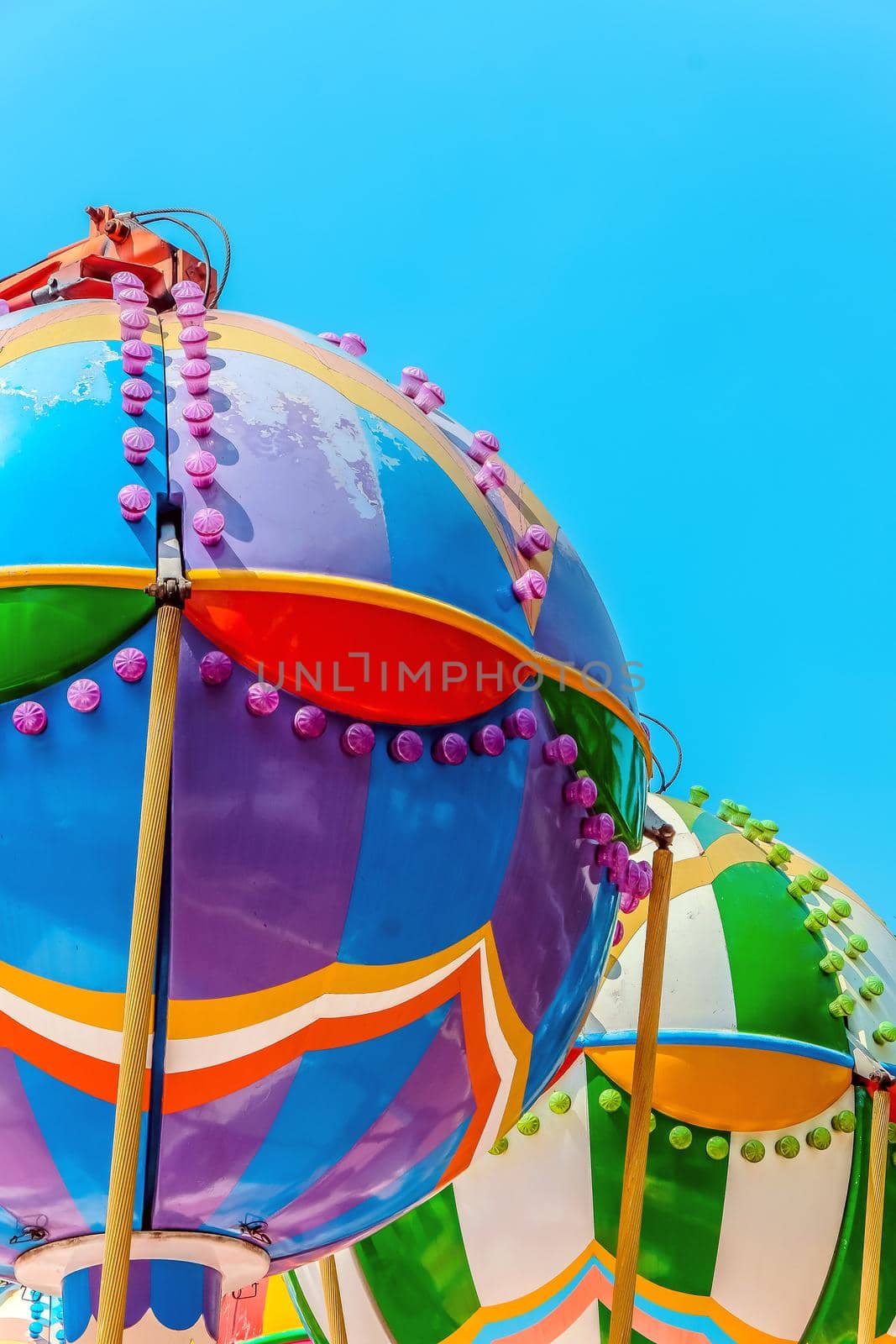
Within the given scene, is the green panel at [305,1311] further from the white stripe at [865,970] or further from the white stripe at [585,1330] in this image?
the white stripe at [865,970]

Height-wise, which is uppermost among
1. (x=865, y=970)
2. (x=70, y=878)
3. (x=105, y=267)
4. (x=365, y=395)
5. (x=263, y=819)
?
(x=105, y=267)

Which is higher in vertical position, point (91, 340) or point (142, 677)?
point (91, 340)

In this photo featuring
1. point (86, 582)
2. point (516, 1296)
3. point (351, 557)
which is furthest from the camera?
point (516, 1296)

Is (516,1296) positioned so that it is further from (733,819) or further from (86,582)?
(86,582)

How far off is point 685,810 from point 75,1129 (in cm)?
424

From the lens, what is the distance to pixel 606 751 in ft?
14.1

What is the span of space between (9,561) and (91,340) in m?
0.71

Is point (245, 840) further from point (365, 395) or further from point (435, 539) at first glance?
point (365, 395)

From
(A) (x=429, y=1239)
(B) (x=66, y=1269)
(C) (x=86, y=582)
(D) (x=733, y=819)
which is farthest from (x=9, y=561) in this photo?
(D) (x=733, y=819)

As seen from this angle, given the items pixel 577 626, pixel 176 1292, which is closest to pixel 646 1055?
pixel 577 626

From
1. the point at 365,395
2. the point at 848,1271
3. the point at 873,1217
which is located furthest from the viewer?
the point at 848,1271

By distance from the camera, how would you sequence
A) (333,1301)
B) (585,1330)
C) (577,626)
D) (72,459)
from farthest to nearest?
(585,1330)
(333,1301)
(577,626)
(72,459)

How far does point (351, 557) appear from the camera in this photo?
3760 millimetres

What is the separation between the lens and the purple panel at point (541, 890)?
398cm
